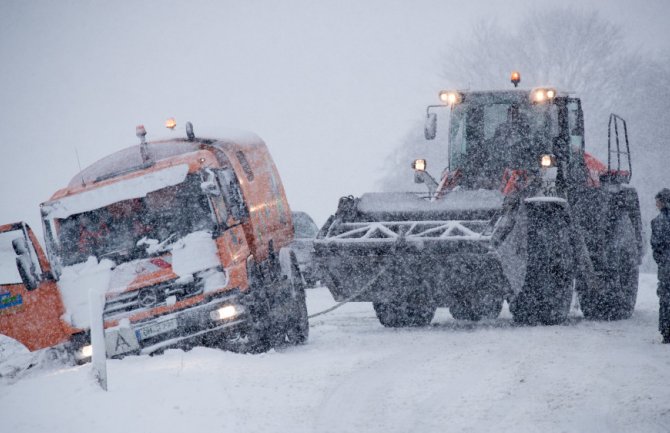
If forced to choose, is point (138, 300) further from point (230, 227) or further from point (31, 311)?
point (230, 227)

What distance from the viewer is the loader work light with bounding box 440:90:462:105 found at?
497 inches

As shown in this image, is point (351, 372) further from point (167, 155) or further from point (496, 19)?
point (496, 19)

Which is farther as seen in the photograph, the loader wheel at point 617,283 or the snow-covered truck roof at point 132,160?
the loader wheel at point 617,283

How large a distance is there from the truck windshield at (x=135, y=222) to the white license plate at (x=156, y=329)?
1.10 m

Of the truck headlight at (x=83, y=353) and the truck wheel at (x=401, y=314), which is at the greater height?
the truck headlight at (x=83, y=353)

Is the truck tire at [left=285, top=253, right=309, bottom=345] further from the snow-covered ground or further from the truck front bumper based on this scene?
the truck front bumper

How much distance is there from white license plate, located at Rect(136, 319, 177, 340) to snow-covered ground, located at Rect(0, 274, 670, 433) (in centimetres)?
27

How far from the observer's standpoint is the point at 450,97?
41.5ft

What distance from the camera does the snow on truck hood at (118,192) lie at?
10242 mm

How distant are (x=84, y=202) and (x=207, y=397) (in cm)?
404

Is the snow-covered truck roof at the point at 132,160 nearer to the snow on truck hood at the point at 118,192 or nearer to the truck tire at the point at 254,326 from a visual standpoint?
the snow on truck hood at the point at 118,192

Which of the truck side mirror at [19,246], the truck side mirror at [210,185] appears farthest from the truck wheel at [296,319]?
the truck side mirror at [19,246]

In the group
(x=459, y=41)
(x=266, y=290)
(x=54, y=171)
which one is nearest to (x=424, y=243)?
(x=266, y=290)

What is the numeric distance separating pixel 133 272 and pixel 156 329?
0.73 m
